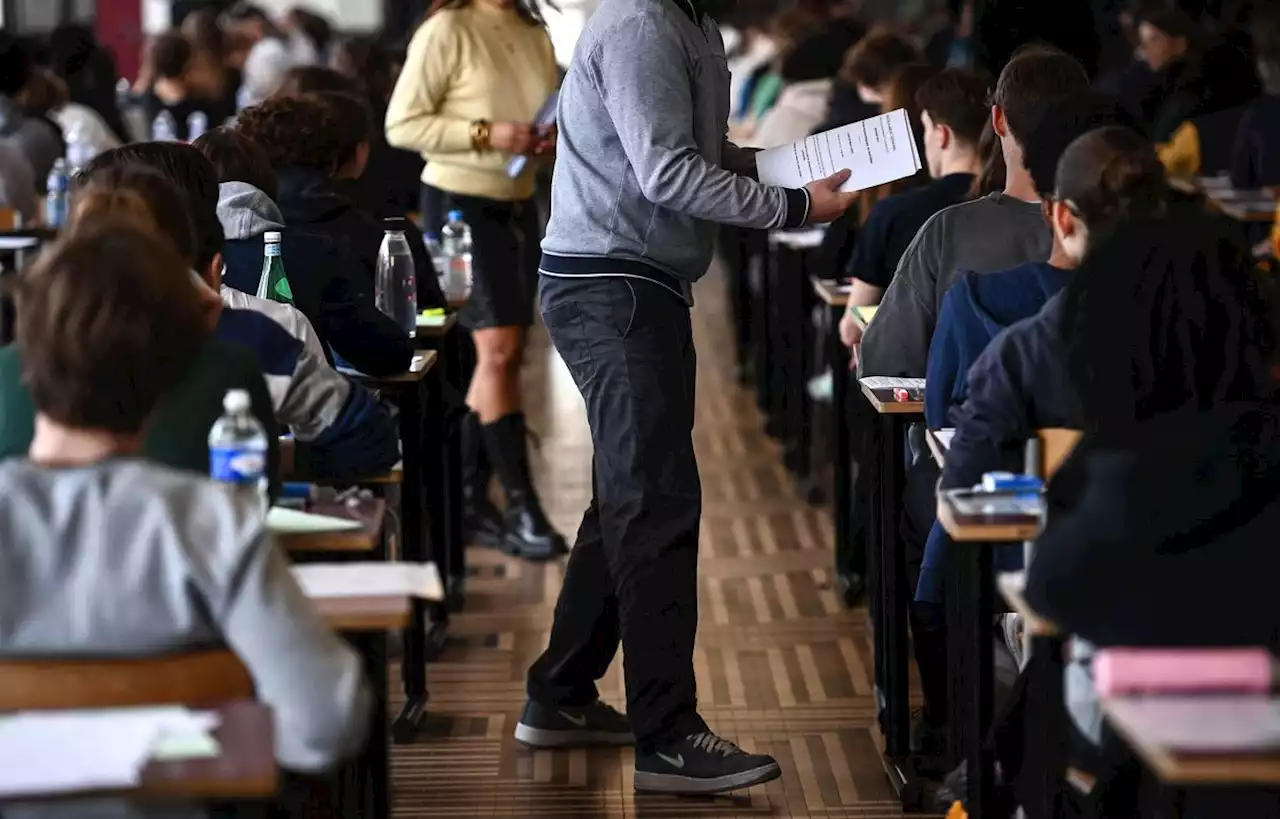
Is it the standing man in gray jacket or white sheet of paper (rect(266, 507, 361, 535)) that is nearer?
white sheet of paper (rect(266, 507, 361, 535))

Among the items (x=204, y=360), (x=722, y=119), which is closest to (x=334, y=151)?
(x=722, y=119)

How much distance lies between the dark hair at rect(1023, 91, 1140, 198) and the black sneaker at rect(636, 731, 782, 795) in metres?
1.16

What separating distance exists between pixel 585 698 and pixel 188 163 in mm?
1425

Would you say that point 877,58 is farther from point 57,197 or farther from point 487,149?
point 57,197

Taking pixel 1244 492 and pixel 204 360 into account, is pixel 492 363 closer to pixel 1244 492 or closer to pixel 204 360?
pixel 204 360

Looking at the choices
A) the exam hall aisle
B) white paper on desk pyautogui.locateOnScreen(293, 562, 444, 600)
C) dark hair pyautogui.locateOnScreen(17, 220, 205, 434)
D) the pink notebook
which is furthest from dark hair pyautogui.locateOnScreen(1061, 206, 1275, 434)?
the exam hall aisle

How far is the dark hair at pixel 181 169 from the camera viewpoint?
2990 millimetres

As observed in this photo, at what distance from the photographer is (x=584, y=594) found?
12.5 feet

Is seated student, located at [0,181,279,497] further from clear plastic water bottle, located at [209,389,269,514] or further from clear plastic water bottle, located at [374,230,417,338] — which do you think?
clear plastic water bottle, located at [374,230,417,338]

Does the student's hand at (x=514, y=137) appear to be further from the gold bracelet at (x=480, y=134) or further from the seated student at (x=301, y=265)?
the seated student at (x=301, y=265)

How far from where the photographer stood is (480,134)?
5125 mm

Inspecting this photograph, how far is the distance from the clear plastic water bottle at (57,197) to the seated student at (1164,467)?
15.8 ft

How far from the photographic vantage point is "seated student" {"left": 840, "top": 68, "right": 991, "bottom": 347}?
4262 mm

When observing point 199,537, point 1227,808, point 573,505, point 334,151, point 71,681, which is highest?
point 334,151
